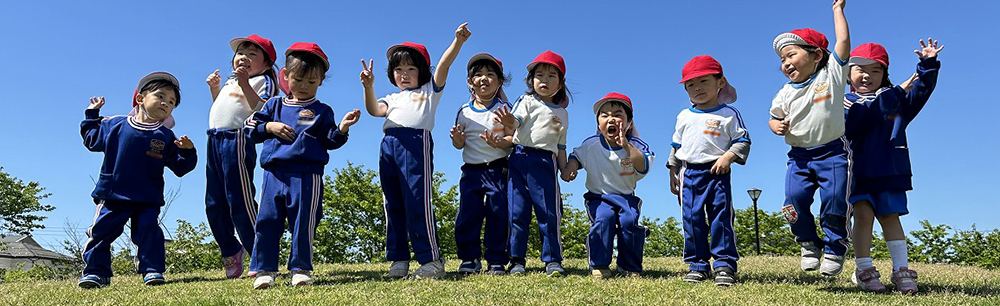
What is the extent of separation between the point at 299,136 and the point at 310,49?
0.81 m

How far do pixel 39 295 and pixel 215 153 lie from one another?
1854 mm

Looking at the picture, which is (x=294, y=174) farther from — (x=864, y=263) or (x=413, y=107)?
(x=864, y=263)

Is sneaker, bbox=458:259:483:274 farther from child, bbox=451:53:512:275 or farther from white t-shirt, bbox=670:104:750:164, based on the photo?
white t-shirt, bbox=670:104:750:164

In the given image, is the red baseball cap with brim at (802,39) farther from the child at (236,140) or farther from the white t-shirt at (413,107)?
the child at (236,140)

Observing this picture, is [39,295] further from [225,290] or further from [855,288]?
[855,288]

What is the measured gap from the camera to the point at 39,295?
5684 millimetres

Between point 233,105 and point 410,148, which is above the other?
point 233,105

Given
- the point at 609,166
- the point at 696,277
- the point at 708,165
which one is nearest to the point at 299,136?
the point at 609,166

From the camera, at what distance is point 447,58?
20.4 feet

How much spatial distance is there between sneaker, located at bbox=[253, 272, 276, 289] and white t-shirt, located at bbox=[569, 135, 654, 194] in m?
3.05

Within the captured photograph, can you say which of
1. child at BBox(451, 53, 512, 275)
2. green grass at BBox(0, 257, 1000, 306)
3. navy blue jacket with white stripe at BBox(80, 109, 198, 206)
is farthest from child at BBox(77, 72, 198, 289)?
child at BBox(451, 53, 512, 275)

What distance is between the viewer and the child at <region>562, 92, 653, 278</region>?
244 inches

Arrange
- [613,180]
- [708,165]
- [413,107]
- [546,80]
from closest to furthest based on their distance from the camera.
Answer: [708,165] → [413,107] → [613,180] → [546,80]

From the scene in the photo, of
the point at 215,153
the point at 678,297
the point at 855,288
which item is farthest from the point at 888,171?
the point at 215,153
